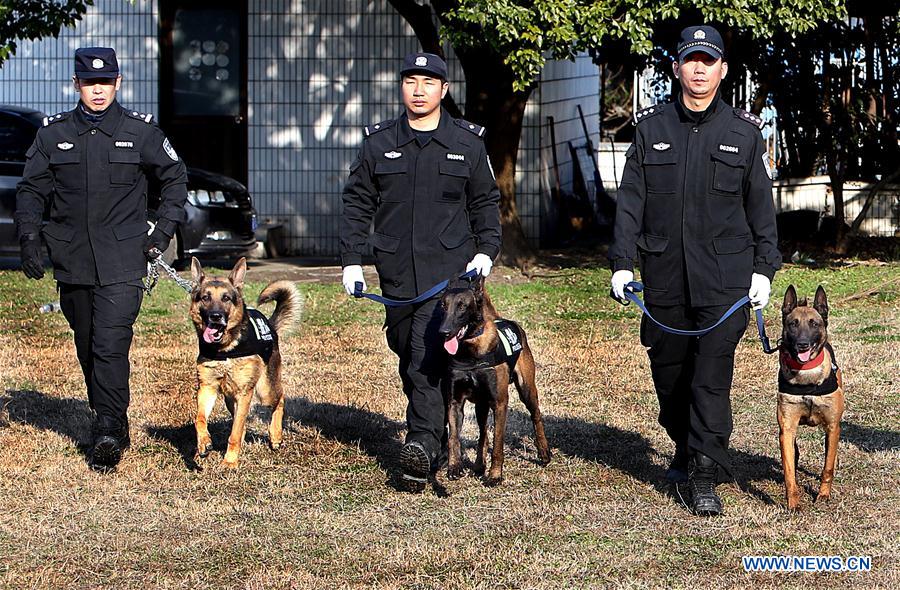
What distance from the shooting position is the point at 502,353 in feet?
21.4

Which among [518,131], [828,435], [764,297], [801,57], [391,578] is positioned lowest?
[391,578]

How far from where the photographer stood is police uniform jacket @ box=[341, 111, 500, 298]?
21.1 feet

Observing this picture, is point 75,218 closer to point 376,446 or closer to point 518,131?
point 376,446

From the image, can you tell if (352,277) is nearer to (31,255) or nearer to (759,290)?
(31,255)

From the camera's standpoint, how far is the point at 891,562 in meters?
5.32

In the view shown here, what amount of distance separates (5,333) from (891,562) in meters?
8.48

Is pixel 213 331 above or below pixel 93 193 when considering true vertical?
below

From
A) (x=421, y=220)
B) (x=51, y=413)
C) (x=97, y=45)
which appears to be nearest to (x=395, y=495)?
(x=421, y=220)

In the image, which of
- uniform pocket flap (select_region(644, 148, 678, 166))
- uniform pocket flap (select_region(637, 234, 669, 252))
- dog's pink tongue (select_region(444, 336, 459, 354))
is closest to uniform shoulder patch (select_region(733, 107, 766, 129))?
uniform pocket flap (select_region(644, 148, 678, 166))

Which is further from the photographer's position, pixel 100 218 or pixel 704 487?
pixel 100 218

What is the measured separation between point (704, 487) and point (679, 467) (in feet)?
1.52

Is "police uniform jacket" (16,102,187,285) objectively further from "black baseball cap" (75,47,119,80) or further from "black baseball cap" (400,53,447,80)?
"black baseball cap" (400,53,447,80)

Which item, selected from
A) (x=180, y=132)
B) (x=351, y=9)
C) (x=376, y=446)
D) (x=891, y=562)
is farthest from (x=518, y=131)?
(x=891, y=562)

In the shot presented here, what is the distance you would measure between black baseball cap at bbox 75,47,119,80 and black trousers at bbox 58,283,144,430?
108 cm
